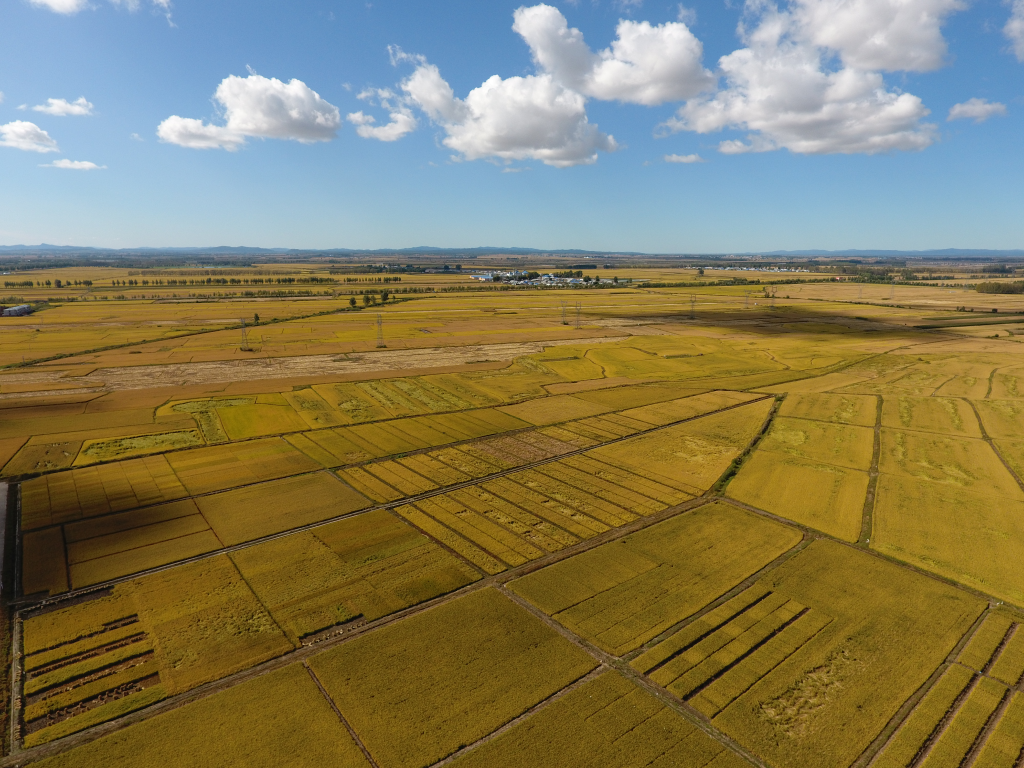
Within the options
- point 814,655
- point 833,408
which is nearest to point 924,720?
point 814,655

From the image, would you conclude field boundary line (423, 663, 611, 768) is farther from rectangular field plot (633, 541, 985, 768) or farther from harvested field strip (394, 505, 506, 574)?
harvested field strip (394, 505, 506, 574)

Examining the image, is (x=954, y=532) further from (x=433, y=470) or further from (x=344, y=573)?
(x=344, y=573)

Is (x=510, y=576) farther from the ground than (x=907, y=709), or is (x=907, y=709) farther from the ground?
(x=510, y=576)

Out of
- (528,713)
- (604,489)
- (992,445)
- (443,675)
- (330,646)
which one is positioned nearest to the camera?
(528,713)

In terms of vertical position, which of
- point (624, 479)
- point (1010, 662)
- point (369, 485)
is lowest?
point (1010, 662)

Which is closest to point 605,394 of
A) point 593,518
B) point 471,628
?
point 593,518

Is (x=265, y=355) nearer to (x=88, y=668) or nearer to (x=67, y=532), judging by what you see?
(x=67, y=532)

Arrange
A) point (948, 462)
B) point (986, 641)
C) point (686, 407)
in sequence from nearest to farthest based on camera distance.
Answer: point (986, 641)
point (948, 462)
point (686, 407)

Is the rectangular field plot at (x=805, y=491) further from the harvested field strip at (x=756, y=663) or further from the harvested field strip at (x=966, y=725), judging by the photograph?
the harvested field strip at (x=966, y=725)

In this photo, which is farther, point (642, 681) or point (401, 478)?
point (401, 478)
